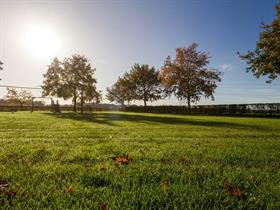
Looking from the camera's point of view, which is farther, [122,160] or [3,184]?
[122,160]

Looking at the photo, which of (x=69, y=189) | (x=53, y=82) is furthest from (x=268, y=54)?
(x=53, y=82)

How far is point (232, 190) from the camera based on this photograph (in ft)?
9.52

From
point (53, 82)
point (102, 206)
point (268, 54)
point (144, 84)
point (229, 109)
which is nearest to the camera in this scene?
point (102, 206)

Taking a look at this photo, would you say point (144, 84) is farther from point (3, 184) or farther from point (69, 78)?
point (3, 184)

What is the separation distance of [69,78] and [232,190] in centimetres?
4493

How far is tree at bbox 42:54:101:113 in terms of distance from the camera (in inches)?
1757

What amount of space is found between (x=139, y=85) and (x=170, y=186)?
65.9 metres

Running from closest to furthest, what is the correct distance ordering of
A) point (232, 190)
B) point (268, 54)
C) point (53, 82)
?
1. point (232, 190)
2. point (268, 54)
3. point (53, 82)

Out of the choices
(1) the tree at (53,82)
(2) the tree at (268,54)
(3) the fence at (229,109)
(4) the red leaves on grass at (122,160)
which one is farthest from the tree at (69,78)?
(4) the red leaves on grass at (122,160)

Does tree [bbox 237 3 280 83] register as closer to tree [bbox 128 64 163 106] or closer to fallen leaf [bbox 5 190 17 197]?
fallen leaf [bbox 5 190 17 197]

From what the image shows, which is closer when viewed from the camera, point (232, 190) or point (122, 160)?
point (232, 190)

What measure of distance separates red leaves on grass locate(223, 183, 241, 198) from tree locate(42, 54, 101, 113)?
141ft

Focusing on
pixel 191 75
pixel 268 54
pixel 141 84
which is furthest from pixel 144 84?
pixel 268 54

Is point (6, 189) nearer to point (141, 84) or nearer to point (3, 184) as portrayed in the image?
point (3, 184)
